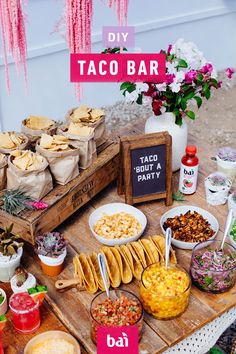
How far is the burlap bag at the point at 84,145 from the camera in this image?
1906 mm

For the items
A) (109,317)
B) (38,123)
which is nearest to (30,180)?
(38,123)

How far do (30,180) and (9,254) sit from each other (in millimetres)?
279

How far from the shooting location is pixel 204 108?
465cm

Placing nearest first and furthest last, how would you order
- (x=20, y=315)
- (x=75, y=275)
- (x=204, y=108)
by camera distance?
(x=20, y=315)
(x=75, y=275)
(x=204, y=108)

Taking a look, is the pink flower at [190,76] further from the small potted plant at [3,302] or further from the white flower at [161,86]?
the small potted plant at [3,302]

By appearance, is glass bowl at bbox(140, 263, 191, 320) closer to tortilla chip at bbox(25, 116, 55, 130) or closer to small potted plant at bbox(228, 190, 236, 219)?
small potted plant at bbox(228, 190, 236, 219)

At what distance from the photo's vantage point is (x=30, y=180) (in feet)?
5.76

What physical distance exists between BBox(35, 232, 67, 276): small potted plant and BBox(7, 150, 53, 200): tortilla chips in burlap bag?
0.20 m

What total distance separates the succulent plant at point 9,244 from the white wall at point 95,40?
2.12 m

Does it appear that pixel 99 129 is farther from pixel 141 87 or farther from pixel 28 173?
pixel 28 173

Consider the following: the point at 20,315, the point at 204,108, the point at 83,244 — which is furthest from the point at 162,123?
the point at 204,108

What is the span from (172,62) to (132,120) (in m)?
2.41

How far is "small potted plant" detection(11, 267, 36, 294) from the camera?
155cm

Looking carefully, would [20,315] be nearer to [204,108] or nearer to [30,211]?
[30,211]
